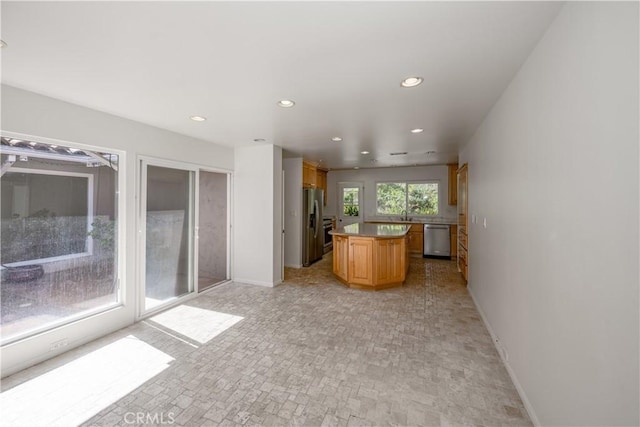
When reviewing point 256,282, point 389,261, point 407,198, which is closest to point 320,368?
point 389,261

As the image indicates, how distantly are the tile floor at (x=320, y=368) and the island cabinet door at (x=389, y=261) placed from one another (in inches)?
23.2

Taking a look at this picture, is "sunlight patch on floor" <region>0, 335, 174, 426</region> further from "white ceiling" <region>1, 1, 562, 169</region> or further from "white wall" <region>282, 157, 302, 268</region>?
"white wall" <region>282, 157, 302, 268</region>

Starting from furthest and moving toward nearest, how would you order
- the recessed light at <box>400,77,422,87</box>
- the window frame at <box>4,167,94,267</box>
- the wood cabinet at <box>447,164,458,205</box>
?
the wood cabinet at <box>447,164,458,205</box>, the window frame at <box>4,167,94,267</box>, the recessed light at <box>400,77,422,87</box>

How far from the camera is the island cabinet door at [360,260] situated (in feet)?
14.0

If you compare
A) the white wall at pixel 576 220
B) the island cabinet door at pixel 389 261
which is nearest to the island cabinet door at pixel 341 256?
the island cabinet door at pixel 389 261

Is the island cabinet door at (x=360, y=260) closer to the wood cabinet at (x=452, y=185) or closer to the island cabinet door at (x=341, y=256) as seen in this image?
the island cabinet door at (x=341, y=256)

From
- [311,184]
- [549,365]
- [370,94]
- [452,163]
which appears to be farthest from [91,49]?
[452,163]

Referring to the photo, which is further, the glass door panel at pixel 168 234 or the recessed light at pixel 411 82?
the glass door panel at pixel 168 234

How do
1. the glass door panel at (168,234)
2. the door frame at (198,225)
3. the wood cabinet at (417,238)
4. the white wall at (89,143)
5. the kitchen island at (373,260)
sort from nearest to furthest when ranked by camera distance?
the white wall at (89,143) < the glass door panel at (168,234) < the door frame at (198,225) < the kitchen island at (373,260) < the wood cabinet at (417,238)

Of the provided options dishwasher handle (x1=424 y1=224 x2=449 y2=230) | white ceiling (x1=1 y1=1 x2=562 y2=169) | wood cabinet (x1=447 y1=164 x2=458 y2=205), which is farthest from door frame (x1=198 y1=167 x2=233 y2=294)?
wood cabinet (x1=447 y1=164 x2=458 y2=205)

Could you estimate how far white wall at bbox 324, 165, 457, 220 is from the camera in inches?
282

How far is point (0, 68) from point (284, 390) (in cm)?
318
